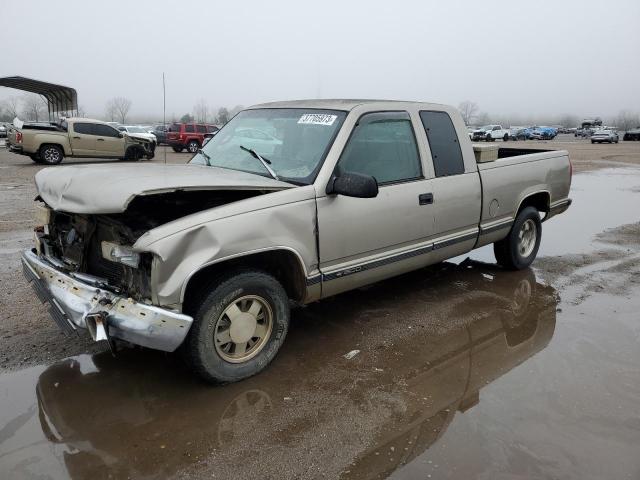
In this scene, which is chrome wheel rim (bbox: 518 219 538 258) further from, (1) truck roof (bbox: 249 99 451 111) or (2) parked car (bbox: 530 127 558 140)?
(2) parked car (bbox: 530 127 558 140)

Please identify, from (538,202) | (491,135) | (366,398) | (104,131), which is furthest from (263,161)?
(491,135)

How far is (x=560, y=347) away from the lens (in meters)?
4.27

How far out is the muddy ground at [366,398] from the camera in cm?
282

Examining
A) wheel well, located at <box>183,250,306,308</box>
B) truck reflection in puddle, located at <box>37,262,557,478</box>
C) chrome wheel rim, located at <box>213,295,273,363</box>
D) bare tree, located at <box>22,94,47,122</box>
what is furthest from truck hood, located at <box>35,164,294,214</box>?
bare tree, located at <box>22,94,47,122</box>

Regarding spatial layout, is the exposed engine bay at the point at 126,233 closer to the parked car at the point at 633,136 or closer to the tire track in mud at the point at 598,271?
the tire track in mud at the point at 598,271

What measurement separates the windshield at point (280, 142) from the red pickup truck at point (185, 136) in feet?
80.2

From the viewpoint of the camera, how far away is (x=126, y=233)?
11.1ft

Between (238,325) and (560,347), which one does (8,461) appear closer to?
(238,325)

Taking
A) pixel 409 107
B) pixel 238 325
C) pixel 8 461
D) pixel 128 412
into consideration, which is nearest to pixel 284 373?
pixel 238 325

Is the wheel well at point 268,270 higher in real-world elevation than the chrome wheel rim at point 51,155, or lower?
lower

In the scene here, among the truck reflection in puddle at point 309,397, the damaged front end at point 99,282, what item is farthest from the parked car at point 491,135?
the damaged front end at point 99,282

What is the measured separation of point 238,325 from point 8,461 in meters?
1.45

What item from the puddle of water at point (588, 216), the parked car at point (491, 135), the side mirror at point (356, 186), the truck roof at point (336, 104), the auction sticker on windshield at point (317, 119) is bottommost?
the puddle of water at point (588, 216)

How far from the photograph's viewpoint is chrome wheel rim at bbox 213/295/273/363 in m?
3.51
